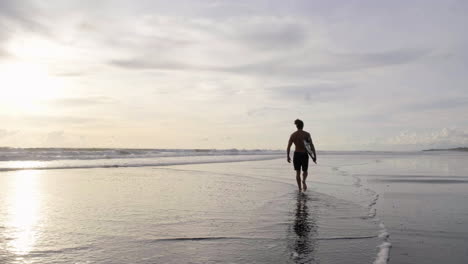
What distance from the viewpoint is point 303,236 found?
6043 mm

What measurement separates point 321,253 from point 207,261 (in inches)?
60.0

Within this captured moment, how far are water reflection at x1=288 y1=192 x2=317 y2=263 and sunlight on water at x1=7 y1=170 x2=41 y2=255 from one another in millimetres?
3580

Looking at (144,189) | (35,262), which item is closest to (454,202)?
(144,189)

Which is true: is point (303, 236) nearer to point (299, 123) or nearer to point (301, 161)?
point (301, 161)

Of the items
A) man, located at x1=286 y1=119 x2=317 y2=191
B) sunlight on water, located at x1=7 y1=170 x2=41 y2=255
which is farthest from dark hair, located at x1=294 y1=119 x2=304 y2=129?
sunlight on water, located at x1=7 y1=170 x2=41 y2=255

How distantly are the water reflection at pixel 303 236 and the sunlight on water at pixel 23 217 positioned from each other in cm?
358

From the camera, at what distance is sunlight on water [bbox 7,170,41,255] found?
5375mm

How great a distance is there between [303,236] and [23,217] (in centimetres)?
531

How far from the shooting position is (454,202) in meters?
9.50

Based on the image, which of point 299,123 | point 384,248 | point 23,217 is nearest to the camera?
point 384,248

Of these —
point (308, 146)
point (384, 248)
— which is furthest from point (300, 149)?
point (384, 248)

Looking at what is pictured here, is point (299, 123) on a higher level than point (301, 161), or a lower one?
Result: higher

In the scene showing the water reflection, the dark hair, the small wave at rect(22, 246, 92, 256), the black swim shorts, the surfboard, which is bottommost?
the small wave at rect(22, 246, 92, 256)

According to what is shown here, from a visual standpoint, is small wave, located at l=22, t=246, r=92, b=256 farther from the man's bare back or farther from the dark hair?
the dark hair
